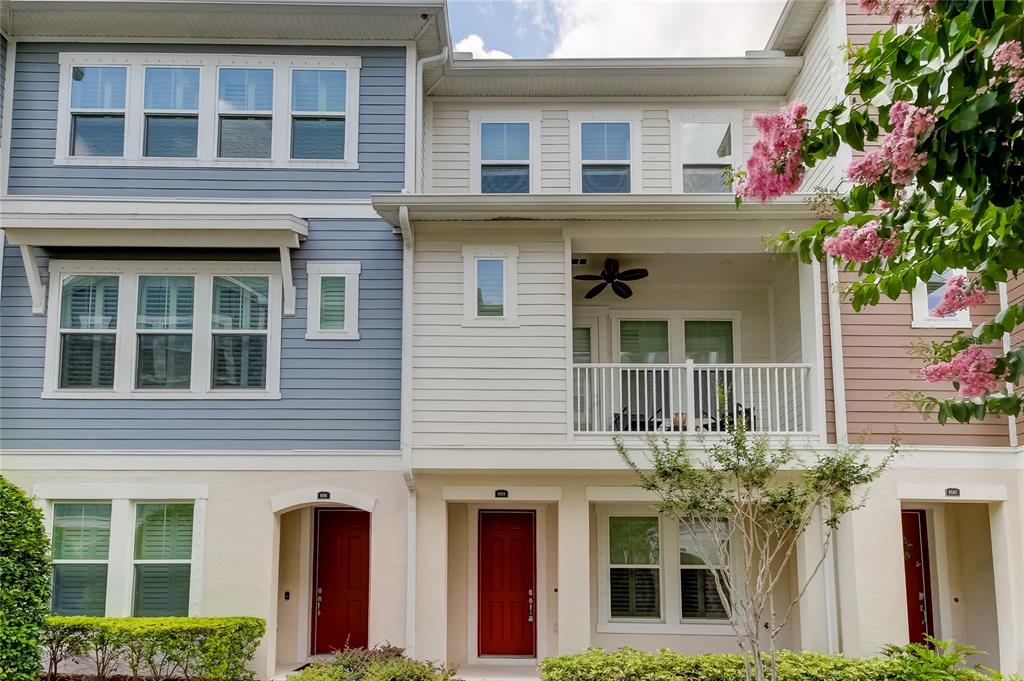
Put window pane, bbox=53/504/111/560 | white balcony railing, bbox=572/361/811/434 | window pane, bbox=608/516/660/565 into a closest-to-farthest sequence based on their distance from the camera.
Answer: white balcony railing, bbox=572/361/811/434
window pane, bbox=53/504/111/560
window pane, bbox=608/516/660/565

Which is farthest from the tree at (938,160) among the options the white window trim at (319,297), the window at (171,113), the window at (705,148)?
the window at (171,113)

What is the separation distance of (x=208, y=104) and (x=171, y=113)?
19.7 inches

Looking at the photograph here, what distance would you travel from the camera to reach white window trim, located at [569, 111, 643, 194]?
1252 centimetres

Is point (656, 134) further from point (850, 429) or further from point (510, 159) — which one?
point (850, 429)

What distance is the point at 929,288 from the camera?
10.8 metres

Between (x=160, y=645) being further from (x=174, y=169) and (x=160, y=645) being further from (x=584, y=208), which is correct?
(x=584, y=208)

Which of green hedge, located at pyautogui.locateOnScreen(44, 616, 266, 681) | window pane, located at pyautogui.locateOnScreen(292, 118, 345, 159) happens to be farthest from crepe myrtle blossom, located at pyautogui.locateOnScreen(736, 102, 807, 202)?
green hedge, located at pyautogui.locateOnScreen(44, 616, 266, 681)

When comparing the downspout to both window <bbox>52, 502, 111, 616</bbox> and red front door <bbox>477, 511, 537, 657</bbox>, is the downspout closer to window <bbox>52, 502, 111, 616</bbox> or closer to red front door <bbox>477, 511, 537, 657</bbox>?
red front door <bbox>477, 511, 537, 657</bbox>

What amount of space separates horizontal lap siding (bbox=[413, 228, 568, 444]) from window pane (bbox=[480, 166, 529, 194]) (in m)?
1.94

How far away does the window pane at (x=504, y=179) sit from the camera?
12594 millimetres

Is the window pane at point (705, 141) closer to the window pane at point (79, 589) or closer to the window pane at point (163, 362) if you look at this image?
the window pane at point (163, 362)

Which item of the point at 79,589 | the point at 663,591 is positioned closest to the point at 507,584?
the point at 663,591

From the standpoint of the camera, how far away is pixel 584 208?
34.4ft

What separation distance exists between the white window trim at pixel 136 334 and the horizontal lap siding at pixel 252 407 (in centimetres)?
9
